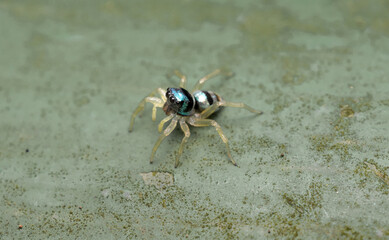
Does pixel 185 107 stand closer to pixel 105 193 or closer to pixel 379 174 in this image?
pixel 105 193

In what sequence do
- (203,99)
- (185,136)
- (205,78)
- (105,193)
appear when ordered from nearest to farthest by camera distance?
(105,193), (185,136), (203,99), (205,78)

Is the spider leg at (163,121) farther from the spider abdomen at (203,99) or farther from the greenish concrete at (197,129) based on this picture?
the spider abdomen at (203,99)

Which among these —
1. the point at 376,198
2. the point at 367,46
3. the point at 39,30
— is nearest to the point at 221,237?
the point at 376,198

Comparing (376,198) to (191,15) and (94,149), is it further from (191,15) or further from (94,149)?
(191,15)

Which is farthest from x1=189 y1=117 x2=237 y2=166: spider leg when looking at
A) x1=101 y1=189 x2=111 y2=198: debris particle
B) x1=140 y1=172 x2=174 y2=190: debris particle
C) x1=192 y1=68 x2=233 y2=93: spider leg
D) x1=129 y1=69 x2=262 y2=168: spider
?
x1=101 y1=189 x2=111 y2=198: debris particle

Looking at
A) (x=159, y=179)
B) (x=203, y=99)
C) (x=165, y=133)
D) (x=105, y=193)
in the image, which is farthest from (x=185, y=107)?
(x=105, y=193)

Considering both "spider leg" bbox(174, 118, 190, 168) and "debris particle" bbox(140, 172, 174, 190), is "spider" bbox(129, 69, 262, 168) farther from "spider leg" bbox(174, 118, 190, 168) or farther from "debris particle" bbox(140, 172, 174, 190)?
"debris particle" bbox(140, 172, 174, 190)

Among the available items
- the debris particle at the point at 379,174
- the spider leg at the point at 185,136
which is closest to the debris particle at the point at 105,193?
the spider leg at the point at 185,136
